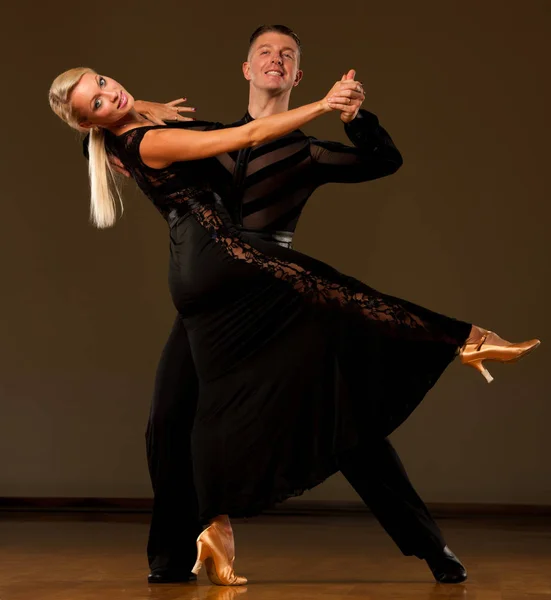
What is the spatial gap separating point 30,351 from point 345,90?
10.7ft

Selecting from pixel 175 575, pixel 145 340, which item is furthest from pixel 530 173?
pixel 175 575

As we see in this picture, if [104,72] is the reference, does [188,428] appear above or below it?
below

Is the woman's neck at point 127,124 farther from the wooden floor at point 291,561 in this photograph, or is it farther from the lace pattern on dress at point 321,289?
the wooden floor at point 291,561

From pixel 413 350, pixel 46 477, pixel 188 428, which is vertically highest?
pixel 413 350

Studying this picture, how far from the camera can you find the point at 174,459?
3.22 m

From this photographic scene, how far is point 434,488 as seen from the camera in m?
5.36

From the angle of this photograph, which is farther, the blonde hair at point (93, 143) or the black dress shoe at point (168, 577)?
the black dress shoe at point (168, 577)

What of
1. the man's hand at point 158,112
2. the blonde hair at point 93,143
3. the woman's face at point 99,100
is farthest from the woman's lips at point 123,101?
the man's hand at point 158,112

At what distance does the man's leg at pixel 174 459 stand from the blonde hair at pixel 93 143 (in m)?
0.42

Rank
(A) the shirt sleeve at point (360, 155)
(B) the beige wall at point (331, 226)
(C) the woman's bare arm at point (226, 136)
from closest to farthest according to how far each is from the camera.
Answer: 1. (C) the woman's bare arm at point (226, 136)
2. (A) the shirt sleeve at point (360, 155)
3. (B) the beige wall at point (331, 226)

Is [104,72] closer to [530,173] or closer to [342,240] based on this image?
[342,240]

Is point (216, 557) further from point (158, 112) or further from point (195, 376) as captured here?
point (158, 112)

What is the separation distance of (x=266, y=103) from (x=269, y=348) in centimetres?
78

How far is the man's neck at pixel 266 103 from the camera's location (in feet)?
10.9
